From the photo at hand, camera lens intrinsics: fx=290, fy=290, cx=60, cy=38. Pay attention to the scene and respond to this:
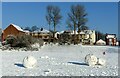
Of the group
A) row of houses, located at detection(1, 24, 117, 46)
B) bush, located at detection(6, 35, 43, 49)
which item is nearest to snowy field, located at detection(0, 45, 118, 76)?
bush, located at detection(6, 35, 43, 49)

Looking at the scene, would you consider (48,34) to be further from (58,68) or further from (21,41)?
(58,68)

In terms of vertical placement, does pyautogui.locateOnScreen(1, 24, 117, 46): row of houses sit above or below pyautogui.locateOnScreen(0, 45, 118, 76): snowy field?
above

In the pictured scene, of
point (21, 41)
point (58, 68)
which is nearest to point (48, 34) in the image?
point (21, 41)

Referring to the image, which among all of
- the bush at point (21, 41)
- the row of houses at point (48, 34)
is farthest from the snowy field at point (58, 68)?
the row of houses at point (48, 34)

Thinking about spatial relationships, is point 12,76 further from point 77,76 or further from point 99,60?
point 99,60

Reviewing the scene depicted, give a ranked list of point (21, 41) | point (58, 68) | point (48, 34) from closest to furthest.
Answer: point (58, 68) < point (21, 41) < point (48, 34)

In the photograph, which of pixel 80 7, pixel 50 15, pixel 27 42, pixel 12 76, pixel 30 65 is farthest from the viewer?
pixel 50 15

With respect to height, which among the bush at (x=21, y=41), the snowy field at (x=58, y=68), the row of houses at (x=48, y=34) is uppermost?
the row of houses at (x=48, y=34)

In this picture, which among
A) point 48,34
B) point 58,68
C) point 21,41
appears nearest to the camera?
point 58,68

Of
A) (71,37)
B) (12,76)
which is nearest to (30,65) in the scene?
(12,76)

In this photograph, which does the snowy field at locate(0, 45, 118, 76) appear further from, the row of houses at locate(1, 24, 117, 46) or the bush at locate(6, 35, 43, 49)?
the row of houses at locate(1, 24, 117, 46)

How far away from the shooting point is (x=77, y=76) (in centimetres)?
1097

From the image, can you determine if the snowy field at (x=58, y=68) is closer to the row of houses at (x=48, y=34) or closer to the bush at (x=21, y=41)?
the bush at (x=21, y=41)

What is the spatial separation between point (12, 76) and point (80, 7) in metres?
42.0
